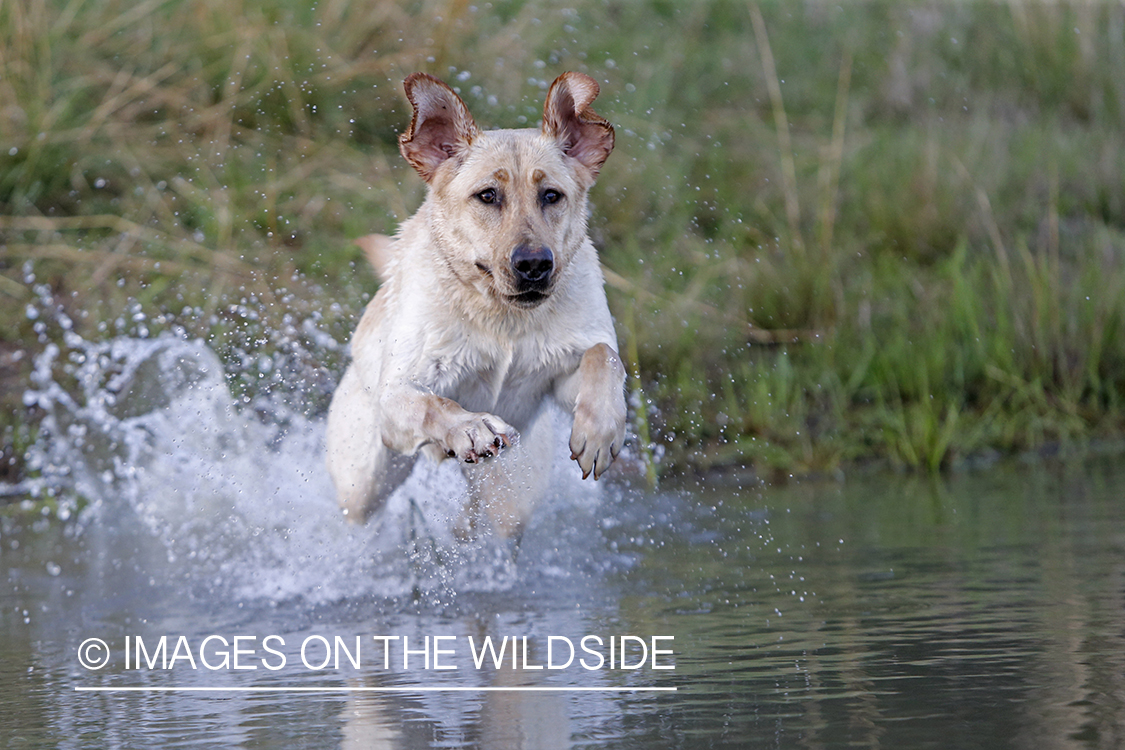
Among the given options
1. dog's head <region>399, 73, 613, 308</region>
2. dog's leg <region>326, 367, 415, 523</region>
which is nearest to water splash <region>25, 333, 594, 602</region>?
dog's leg <region>326, 367, 415, 523</region>

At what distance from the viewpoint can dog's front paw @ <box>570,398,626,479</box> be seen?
157 inches

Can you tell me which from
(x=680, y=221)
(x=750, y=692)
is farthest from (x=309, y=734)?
(x=680, y=221)

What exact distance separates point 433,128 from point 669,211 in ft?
15.8

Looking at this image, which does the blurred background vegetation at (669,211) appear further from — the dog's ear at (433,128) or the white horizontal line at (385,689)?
the white horizontal line at (385,689)

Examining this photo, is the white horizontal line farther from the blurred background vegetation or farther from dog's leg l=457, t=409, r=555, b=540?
the blurred background vegetation

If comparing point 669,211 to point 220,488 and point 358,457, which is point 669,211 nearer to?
point 220,488

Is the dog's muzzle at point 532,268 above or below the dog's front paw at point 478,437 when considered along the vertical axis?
above

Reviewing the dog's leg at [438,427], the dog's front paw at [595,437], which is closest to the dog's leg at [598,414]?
the dog's front paw at [595,437]

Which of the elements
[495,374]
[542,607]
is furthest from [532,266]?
[542,607]

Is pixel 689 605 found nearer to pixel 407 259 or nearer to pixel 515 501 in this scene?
pixel 515 501

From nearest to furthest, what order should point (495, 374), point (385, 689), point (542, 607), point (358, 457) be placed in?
point (385, 689) < point (542, 607) < point (495, 374) < point (358, 457)

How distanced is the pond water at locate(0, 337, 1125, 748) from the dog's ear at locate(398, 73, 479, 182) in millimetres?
1401

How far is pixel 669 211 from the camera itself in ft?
30.3

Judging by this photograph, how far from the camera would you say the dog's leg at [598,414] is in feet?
13.1
